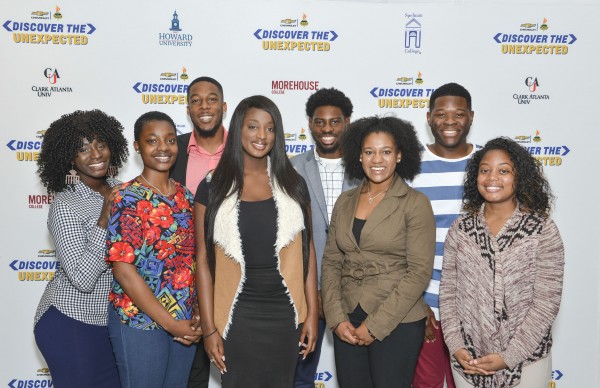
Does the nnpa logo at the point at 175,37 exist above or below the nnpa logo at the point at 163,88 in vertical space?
above

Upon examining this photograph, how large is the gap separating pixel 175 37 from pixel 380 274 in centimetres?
253

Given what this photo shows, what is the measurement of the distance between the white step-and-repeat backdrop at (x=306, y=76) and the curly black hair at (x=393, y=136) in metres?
1.38

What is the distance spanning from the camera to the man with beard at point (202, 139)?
3.01 m

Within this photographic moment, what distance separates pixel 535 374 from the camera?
6.89ft

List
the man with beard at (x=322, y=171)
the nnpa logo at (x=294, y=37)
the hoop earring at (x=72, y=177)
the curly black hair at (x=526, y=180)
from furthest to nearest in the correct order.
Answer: the nnpa logo at (x=294, y=37) → the man with beard at (x=322, y=171) → the hoop earring at (x=72, y=177) → the curly black hair at (x=526, y=180)

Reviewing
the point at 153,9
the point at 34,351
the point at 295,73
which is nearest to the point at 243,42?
the point at 295,73

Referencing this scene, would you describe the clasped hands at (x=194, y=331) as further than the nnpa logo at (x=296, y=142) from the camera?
No

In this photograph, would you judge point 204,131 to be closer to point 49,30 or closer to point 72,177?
point 72,177

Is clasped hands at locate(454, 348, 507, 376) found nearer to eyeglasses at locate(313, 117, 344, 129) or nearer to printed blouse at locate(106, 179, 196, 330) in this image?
printed blouse at locate(106, 179, 196, 330)

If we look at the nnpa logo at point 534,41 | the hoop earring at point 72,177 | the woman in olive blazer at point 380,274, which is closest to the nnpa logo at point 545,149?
the nnpa logo at point 534,41

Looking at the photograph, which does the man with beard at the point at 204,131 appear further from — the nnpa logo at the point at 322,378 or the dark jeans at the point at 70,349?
the nnpa logo at the point at 322,378

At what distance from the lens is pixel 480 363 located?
2139mm

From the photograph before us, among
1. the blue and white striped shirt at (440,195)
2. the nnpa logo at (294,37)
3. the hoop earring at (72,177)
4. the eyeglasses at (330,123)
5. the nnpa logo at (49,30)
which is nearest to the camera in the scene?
the hoop earring at (72,177)

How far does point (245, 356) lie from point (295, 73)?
236 centimetres
